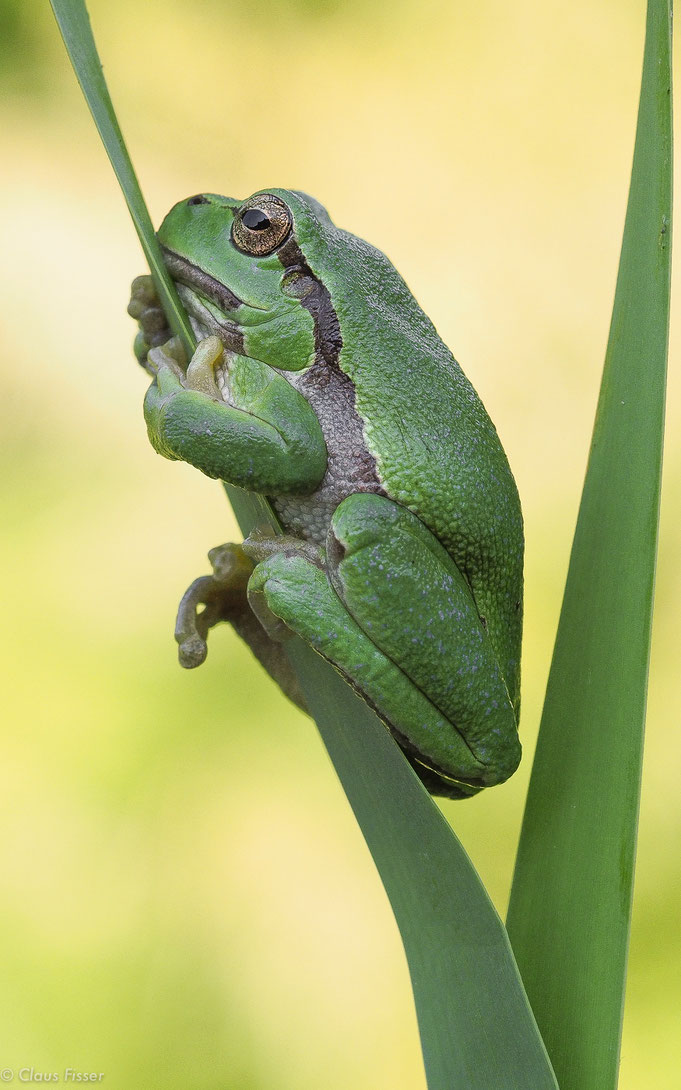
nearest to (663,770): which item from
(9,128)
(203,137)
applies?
(203,137)

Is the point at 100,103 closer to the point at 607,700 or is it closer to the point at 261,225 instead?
the point at 261,225

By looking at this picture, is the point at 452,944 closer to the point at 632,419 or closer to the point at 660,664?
the point at 632,419

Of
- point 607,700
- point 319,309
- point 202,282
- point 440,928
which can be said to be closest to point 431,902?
point 440,928

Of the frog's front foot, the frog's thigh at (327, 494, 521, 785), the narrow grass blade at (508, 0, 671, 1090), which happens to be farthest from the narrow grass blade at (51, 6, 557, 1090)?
the frog's front foot

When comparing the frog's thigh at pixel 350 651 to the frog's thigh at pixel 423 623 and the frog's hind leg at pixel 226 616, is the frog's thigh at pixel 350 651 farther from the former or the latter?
the frog's hind leg at pixel 226 616

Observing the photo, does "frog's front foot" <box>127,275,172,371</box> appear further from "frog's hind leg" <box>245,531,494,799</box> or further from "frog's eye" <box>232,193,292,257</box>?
"frog's hind leg" <box>245,531,494,799</box>

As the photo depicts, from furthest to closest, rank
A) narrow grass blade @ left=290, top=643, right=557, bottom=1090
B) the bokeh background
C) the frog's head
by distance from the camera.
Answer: the bokeh background → the frog's head → narrow grass blade @ left=290, top=643, right=557, bottom=1090
